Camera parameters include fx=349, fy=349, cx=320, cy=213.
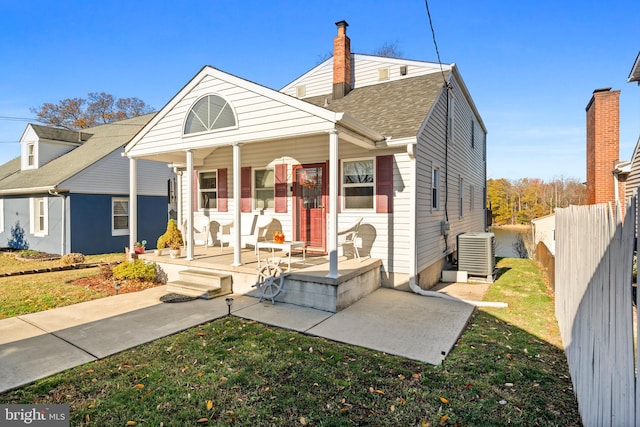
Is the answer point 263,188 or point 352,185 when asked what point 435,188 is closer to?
point 352,185

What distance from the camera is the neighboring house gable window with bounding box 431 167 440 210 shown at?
28.4 ft

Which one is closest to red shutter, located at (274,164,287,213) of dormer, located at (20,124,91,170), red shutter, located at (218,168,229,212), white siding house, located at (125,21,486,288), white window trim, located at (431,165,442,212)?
white siding house, located at (125,21,486,288)

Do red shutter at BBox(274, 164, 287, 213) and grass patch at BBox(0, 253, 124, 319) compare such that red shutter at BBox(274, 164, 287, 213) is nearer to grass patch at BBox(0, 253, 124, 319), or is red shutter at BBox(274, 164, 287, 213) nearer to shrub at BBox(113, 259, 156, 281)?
shrub at BBox(113, 259, 156, 281)

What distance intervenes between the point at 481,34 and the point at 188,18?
897 cm

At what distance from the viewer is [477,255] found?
9.08 metres

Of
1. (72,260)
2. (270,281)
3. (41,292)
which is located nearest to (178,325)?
(270,281)

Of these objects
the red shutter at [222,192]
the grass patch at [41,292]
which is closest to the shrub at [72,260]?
the grass patch at [41,292]

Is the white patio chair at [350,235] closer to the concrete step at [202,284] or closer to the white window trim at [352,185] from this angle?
the white window trim at [352,185]

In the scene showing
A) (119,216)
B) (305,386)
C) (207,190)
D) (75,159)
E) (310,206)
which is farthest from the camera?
(75,159)

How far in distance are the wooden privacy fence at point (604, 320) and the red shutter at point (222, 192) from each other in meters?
8.26

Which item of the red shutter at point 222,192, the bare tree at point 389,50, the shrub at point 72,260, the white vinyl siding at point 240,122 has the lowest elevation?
the shrub at point 72,260

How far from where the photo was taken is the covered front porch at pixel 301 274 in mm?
5953

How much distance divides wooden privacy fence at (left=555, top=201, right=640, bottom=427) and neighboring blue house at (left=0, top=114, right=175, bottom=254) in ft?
47.0

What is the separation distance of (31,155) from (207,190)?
492 inches
